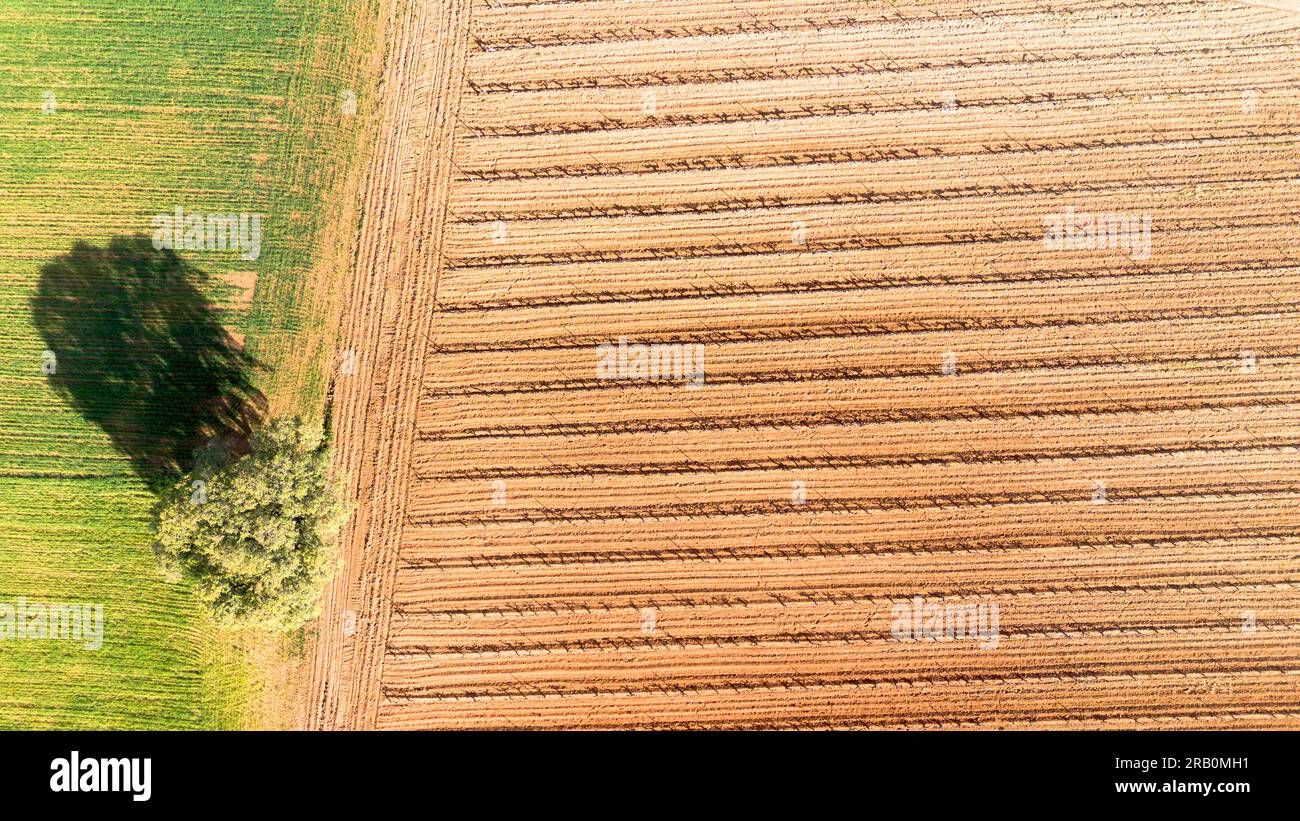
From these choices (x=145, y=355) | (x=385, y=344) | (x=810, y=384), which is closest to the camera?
(x=145, y=355)

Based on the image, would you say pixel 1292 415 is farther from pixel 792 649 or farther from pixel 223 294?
pixel 223 294

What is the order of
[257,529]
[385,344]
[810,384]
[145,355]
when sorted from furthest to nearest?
[810,384] → [385,344] → [145,355] → [257,529]

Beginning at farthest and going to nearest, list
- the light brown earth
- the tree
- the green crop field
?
the light brown earth, the green crop field, the tree

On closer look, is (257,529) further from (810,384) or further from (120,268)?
(810,384)

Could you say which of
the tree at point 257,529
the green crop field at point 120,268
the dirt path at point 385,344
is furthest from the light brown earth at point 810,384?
the tree at point 257,529

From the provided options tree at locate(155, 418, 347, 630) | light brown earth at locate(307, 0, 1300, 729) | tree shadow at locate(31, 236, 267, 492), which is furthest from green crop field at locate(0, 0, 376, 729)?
tree at locate(155, 418, 347, 630)

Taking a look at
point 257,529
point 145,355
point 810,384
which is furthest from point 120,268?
point 810,384

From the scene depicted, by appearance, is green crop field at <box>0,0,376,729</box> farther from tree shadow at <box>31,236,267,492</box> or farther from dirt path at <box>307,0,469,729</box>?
dirt path at <box>307,0,469,729</box>
